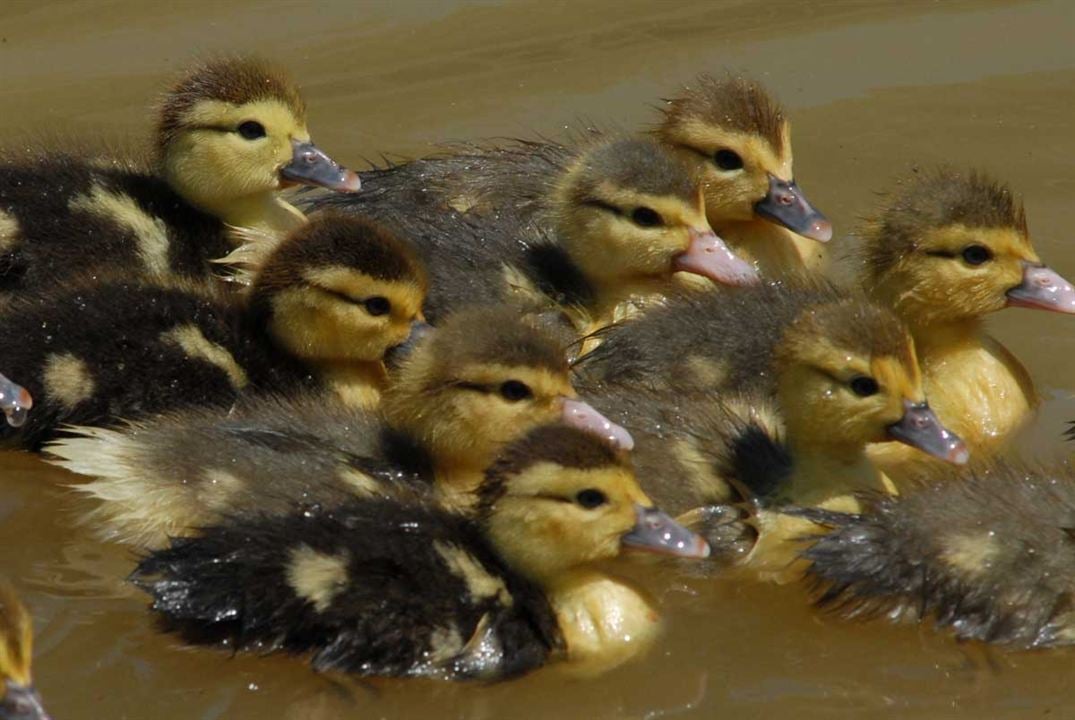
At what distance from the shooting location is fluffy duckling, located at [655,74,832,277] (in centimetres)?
520

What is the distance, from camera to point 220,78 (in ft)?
16.6

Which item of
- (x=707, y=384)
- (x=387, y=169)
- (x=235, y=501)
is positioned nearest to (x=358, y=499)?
(x=235, y=501)

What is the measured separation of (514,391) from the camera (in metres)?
4.19

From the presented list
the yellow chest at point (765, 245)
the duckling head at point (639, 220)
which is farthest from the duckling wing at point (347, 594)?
the yellow chest at point (765, 245)

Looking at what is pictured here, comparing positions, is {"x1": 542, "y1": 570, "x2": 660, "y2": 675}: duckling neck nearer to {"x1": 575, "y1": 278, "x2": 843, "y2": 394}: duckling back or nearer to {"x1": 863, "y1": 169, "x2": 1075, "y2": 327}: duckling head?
{"x1": 575, "y1": 278, "x2": 843, "y2": 394}: duckling back

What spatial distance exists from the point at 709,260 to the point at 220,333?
1.09 meters

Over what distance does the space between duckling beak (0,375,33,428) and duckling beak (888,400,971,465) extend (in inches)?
61.0

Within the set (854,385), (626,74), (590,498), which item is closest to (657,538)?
(590,498)

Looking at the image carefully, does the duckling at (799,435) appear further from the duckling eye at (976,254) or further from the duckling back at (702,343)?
the duckling eye at (976,254)

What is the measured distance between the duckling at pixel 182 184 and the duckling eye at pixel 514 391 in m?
0.96

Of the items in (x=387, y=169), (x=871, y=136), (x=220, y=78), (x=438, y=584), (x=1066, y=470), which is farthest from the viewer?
(x=871, y=136)

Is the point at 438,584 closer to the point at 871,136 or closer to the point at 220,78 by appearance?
the point at 220,78

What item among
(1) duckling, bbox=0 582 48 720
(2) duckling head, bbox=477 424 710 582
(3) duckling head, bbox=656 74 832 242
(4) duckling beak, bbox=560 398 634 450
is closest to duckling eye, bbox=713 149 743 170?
(3) duckling head, bbox=656 74 832 242

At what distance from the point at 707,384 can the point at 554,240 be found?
2.22 feet
